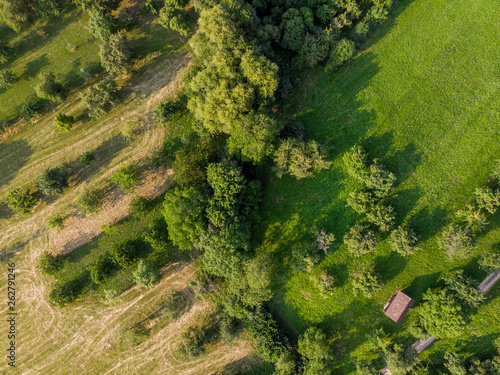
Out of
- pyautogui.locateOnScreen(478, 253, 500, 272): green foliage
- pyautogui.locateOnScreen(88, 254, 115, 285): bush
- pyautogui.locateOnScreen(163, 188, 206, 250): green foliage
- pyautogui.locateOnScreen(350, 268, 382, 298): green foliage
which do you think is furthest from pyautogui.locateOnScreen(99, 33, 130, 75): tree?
pyautogui.locateOnScreen(478, 253, 500, 272): green foliage

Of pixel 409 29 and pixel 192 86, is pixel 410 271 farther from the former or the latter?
pixel 192 86

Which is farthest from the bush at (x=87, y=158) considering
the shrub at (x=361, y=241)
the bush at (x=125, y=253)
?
the shrub at (x=361, y=241)

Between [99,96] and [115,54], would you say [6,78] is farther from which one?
[115,54]

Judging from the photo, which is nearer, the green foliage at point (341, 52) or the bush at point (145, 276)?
the green foliage at point (341, 52)

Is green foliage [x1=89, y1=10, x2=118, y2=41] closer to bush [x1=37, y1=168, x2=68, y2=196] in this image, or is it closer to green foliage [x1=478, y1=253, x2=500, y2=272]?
bush [x1=37, y1=168, x2=68, y2=196]

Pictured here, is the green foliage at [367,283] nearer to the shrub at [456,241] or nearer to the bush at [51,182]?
the shrub at [456,241]

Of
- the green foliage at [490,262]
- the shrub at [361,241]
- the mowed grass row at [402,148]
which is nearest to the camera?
the green foliage at [490,262]
